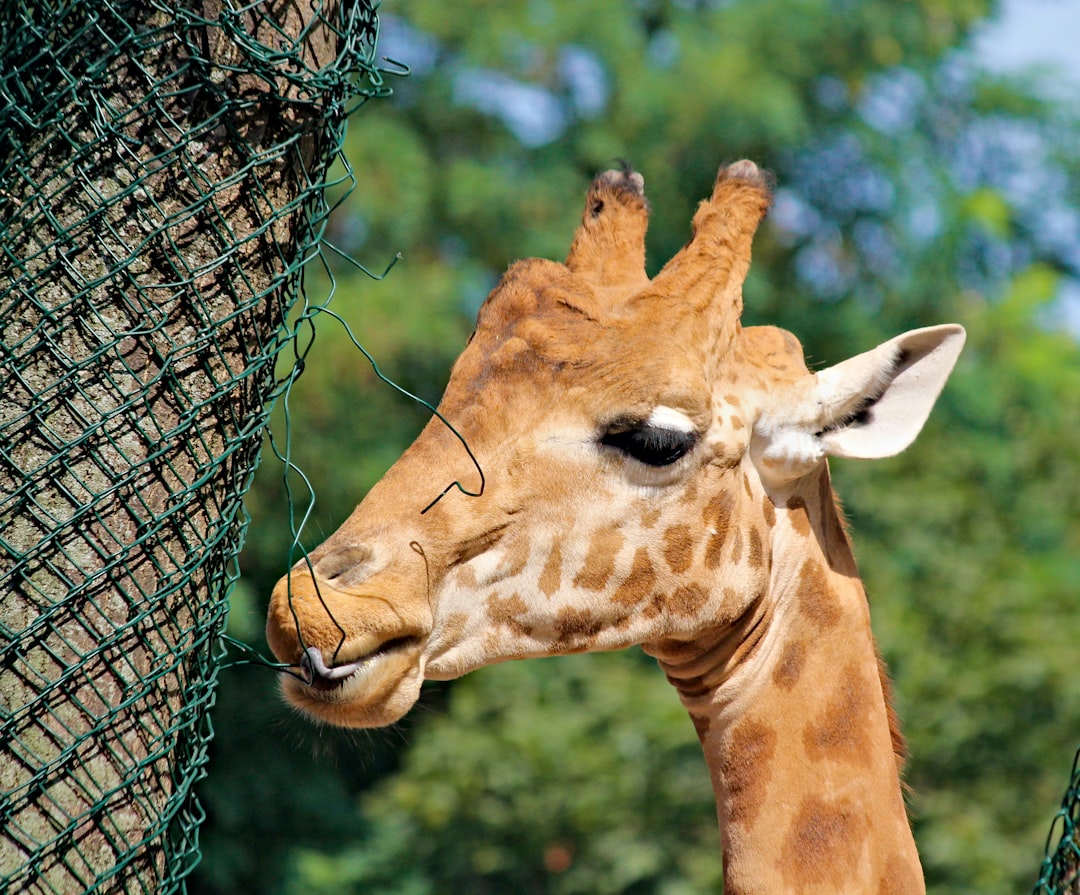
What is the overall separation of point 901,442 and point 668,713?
6.50 meters

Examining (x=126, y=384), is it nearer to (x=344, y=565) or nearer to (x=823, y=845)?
(x=344, y=565)

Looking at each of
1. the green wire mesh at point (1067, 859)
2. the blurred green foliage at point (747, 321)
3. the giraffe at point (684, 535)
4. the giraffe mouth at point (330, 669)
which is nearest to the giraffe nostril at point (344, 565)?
the giraffe at point (684, 535)

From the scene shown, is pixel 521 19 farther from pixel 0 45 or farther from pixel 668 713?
pixel 0 45

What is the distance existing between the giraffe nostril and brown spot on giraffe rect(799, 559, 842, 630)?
1244 mm

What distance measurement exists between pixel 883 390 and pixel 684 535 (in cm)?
73

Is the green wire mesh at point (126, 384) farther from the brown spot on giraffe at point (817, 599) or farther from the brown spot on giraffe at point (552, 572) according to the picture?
the brown spot on giraffe at point (817, 599)

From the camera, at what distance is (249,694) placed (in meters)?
11.4

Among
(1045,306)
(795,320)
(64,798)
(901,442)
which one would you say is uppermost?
(1045,306)

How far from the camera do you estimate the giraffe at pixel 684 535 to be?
280 cm

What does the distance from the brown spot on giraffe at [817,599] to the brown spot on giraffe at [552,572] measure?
73 cm

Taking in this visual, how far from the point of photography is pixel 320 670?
2.50m

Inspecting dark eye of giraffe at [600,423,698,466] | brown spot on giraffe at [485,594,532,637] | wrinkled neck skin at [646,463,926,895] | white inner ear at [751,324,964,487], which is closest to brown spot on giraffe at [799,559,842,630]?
wrinkled neck skin at [646,463,926,895]

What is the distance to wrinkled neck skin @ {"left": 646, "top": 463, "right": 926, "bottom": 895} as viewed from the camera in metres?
3.00

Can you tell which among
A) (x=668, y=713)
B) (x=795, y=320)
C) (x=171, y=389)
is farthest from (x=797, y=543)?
(x=795, y=320)
